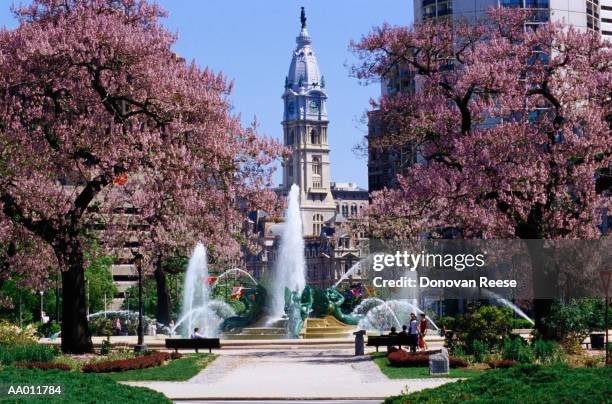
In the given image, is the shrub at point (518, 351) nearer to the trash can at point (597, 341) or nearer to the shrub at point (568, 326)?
the shrub at point (568, 326)

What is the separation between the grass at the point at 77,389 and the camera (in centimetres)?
1831

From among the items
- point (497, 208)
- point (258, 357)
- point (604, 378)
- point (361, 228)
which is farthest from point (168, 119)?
point (361, 228)

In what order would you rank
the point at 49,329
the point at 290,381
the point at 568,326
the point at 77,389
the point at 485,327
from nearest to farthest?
the point at 77,389 → the point at 290,381 → the point at 485,327 → the point at 568,326 → the point at 49,329

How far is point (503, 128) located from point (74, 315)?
17059 millimetres

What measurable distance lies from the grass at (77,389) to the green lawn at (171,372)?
41.0 feet

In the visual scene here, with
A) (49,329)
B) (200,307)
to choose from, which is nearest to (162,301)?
(200,307)

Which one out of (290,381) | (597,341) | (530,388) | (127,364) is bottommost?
(290,381)

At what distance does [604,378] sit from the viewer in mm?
19156

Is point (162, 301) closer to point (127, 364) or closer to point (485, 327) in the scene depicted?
point (127, 364)

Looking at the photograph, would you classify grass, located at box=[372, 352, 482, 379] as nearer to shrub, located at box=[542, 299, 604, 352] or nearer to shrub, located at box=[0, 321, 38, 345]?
shrub, located at box=[542, 299, 604, 352]

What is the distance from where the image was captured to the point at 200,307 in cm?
7475

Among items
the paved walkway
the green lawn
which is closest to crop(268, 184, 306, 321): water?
the paved walkway

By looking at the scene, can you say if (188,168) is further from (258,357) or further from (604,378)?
(604,378)

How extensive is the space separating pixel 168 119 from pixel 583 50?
16.0 m
